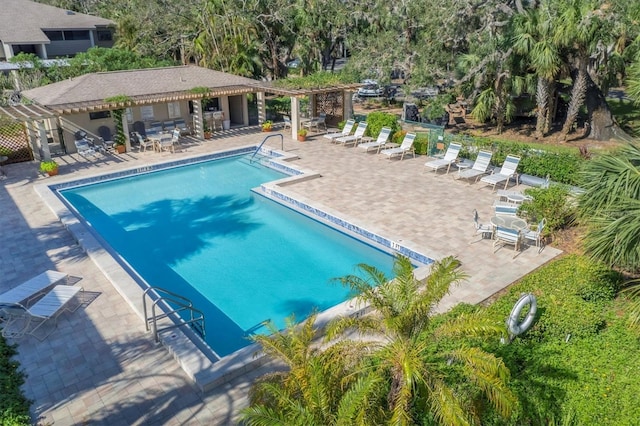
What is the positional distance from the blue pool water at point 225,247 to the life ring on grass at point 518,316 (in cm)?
425

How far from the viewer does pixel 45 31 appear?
45750mm

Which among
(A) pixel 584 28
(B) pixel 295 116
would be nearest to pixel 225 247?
(B) pixel 295 116

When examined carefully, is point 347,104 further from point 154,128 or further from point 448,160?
point 154,128

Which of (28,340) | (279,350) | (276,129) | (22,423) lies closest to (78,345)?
(28,340)

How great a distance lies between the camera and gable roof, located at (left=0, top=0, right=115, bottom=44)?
43031mm

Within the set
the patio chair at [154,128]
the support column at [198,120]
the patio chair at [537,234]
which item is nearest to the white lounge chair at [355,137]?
the support column at [198,120]

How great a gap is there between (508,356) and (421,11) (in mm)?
26956

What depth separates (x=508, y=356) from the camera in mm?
7477

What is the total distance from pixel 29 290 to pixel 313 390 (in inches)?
287

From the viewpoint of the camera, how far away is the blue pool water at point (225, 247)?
36.4ft

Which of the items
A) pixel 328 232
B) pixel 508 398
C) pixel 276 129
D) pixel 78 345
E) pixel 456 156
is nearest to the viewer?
pixel 508 398

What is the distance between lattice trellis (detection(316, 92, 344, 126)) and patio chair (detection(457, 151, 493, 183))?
401 inches

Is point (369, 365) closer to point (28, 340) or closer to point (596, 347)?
point (596, 347)

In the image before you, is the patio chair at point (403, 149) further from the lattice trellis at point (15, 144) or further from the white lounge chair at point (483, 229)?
the lattice trellis at point (15, 144)
